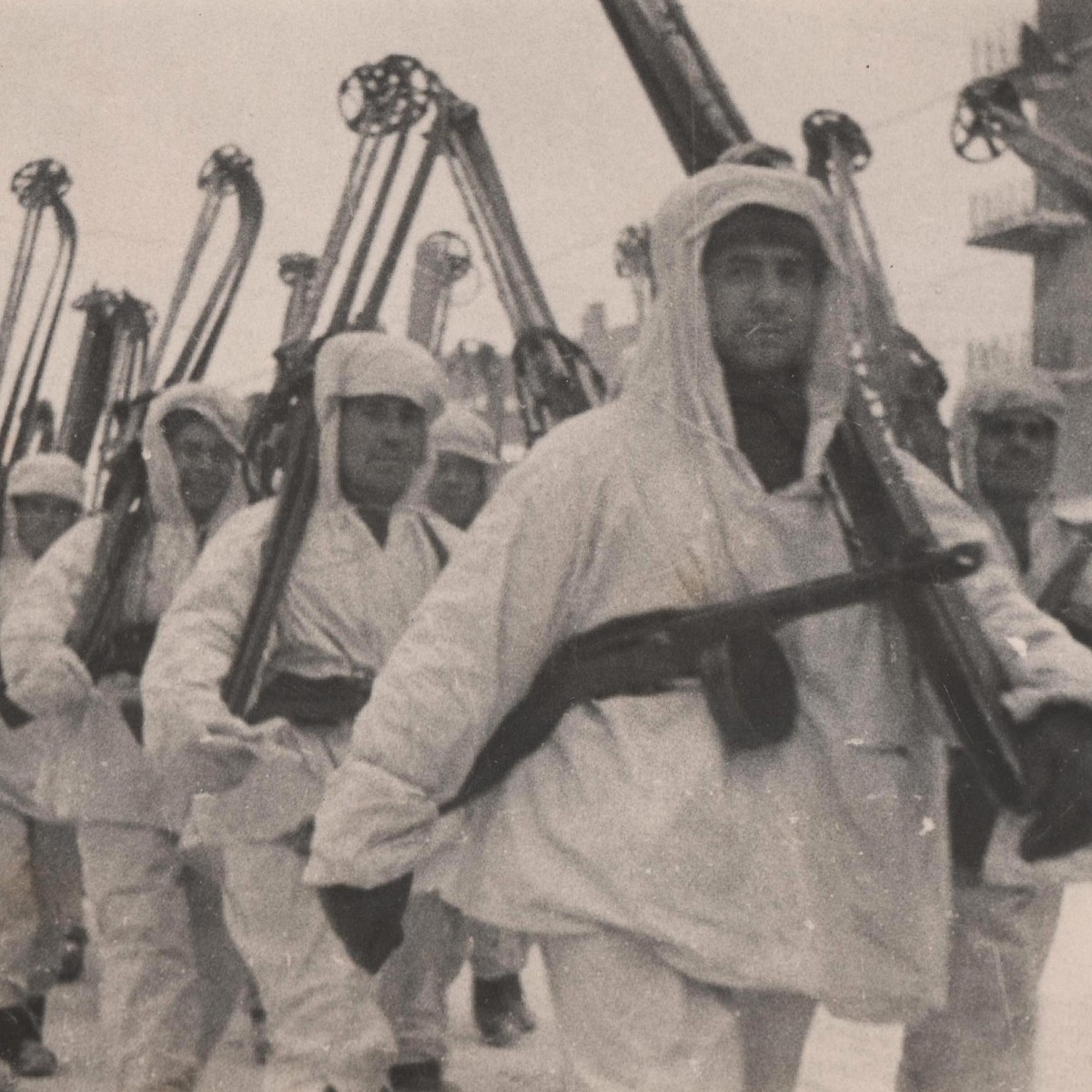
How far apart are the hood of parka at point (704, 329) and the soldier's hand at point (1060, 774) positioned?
0.43 metres

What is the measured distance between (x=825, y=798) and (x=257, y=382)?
105 inches

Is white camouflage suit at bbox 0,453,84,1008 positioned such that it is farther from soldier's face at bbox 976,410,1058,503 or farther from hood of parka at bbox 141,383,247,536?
soldier's face at bbox 976,410,1058,503

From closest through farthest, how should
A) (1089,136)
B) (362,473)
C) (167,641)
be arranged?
1. (1089,136)
2. (167,641)
3. (362,473)

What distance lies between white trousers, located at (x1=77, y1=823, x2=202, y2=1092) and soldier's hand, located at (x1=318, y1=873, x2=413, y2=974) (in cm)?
163

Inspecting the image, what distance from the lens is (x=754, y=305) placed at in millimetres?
2406

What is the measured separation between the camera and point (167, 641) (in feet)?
11.6

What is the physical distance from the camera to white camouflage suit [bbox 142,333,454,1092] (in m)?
3.44

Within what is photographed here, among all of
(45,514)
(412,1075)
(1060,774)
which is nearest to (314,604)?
(412,1075)

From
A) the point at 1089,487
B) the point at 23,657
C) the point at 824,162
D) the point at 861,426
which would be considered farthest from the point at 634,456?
the point at 23,657

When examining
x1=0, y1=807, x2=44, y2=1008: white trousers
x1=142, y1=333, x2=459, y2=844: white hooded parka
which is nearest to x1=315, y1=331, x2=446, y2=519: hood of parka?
x1=142, y1=333, x2=459, y2=844: white hooded parka

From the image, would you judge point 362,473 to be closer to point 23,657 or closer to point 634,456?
point 23,657

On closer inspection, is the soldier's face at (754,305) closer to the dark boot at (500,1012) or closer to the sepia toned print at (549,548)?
the sepia toned print at (549,548)

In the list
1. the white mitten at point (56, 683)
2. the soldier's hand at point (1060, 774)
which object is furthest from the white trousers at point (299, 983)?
the soldier's hand at point (1060, 774)

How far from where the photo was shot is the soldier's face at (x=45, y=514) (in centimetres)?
555
